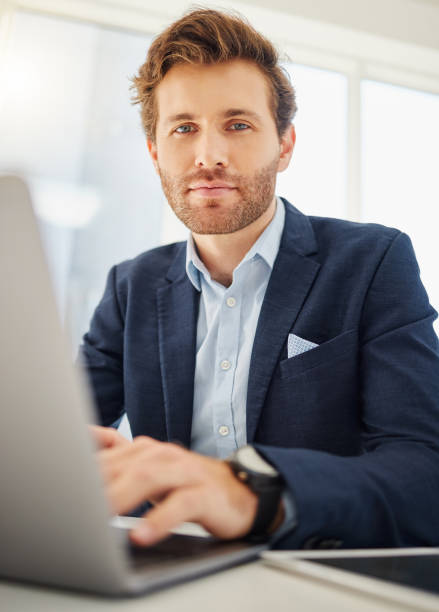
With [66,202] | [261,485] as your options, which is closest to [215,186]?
[261,485]

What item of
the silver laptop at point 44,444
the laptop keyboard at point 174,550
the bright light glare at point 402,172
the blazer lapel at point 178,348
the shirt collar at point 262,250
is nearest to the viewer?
the silver laptop at point 44,444

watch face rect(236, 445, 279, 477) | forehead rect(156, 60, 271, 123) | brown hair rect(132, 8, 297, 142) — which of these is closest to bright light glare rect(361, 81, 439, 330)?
brown hair rect(132, 8, 297, 142)

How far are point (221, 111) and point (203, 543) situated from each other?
1150 millimetres

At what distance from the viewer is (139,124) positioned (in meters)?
3.06

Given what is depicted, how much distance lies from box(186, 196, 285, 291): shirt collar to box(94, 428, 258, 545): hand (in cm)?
84

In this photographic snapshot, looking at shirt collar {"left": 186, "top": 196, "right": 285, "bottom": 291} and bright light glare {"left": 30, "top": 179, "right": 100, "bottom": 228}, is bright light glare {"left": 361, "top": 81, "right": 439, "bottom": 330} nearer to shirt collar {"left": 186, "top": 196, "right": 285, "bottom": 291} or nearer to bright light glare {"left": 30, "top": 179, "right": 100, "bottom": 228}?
bright light glare {"left": 30, "top": 179, "right": 100, "bottom": 228}

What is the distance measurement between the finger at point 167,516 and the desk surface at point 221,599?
0.05 meters

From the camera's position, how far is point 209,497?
53 cm

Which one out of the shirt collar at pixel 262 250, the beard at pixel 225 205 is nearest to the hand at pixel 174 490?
the shirt collar at pixel 262 250

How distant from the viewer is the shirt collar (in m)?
1.36

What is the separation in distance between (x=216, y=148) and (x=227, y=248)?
0.28m

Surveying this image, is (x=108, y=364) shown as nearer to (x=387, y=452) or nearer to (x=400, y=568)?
(x=387, y=452)

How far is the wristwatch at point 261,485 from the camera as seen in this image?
1.86 feet

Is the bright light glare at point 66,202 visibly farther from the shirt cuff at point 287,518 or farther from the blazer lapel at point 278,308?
the shirt cuff at point 287,518
